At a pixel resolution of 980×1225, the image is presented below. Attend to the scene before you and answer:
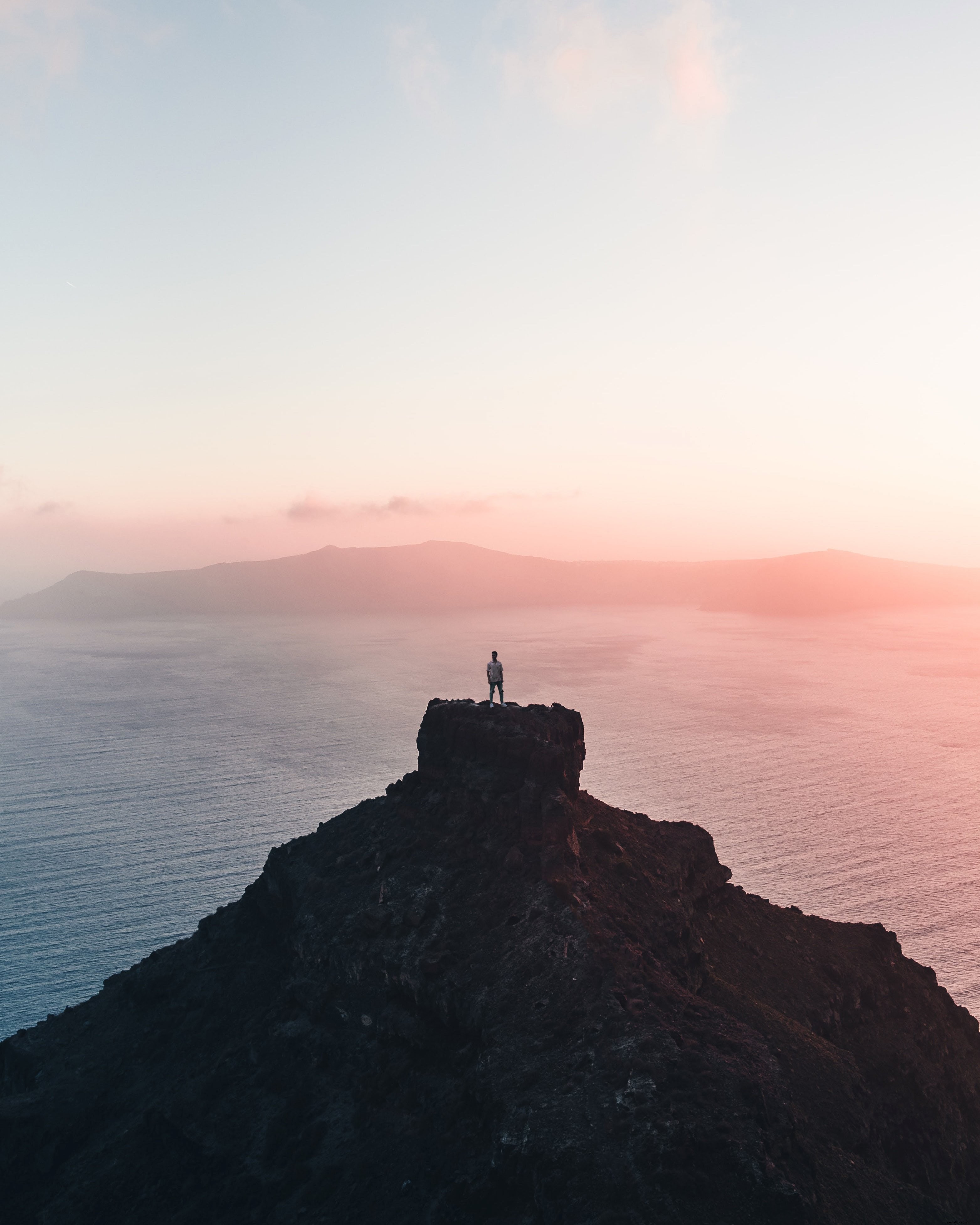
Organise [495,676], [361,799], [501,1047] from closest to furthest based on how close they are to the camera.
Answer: [501,1047] → [495,676] → [361,799]

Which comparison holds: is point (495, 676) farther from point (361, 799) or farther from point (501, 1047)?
point (361, 799)

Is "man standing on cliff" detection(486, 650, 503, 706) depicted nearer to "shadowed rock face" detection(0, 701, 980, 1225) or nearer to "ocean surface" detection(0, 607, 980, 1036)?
"shadowed rock face" detection(0, 701, 980, 1225)

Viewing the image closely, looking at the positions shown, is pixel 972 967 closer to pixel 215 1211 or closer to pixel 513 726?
pixel 513 726

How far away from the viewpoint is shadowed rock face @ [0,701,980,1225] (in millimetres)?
26844

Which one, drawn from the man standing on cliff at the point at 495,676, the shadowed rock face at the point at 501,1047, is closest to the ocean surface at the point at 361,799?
the shadowed rock face at the point at 501,1047

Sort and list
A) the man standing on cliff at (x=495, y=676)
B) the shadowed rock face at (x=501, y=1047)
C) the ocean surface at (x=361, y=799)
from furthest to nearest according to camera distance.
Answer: the ocean surface at (x=361, y=799) → the man standing on cliff at (x=495, y=676) → the shadowed rock face at (x=501, y=1047)

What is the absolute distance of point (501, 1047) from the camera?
102 ft

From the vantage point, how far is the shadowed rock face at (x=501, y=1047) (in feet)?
88.1

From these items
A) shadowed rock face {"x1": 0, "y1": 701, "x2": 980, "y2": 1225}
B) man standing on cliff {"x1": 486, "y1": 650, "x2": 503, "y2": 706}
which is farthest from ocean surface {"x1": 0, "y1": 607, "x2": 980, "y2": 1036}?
man standing on cliff {"x1": 486, "y1": 650, "x2": 503, "y2": 706}

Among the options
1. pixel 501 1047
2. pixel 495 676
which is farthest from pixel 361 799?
pixel 501 1047

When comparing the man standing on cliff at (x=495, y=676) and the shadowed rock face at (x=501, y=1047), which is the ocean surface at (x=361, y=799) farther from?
the man standing on cliff at (x=495, y=676)

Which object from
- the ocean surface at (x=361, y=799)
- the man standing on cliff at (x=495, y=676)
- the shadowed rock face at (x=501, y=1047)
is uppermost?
the man standing on cliff at (x=495, y=676)

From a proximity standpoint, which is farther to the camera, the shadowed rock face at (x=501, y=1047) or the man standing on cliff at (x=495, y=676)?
the man standing on cliff at (x=495, y=676)

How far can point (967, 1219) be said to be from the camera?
35156 millimetres
